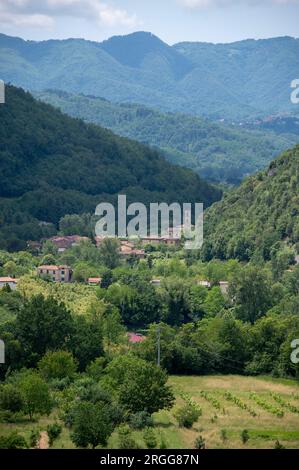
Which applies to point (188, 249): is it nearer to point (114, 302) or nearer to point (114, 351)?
point (114, 302)

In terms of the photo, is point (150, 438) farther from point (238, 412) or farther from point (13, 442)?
point (238, 412)

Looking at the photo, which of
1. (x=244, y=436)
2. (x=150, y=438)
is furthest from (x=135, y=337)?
(x=150, y=438)

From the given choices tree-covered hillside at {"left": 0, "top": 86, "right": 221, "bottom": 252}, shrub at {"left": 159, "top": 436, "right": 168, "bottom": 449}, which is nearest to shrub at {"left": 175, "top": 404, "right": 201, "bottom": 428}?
shrub at {"left": 159, "top": 436, "right": 168, "bottom": 449}

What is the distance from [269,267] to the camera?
222 ft

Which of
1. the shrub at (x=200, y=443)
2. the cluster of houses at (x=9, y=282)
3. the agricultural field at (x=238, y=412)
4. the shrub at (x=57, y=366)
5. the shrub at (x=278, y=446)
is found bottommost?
the agricultural field at (x=238, y=412)

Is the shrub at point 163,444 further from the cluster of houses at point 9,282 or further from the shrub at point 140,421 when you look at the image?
the cluster of houses at point 9,282

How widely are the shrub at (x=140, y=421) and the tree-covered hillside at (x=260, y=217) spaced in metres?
36.6

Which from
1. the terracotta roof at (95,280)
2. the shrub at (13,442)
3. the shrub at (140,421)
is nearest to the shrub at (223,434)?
the shrub at (140,421)

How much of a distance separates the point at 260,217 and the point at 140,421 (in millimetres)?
43179

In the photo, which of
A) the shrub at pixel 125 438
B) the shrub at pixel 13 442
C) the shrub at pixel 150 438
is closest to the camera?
the shrub at pixel 13 442

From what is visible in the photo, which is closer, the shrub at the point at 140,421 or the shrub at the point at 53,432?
the shrub at the point at 53,432

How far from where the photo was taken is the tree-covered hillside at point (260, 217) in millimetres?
72500

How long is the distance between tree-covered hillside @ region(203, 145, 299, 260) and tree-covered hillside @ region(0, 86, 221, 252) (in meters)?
21.4
